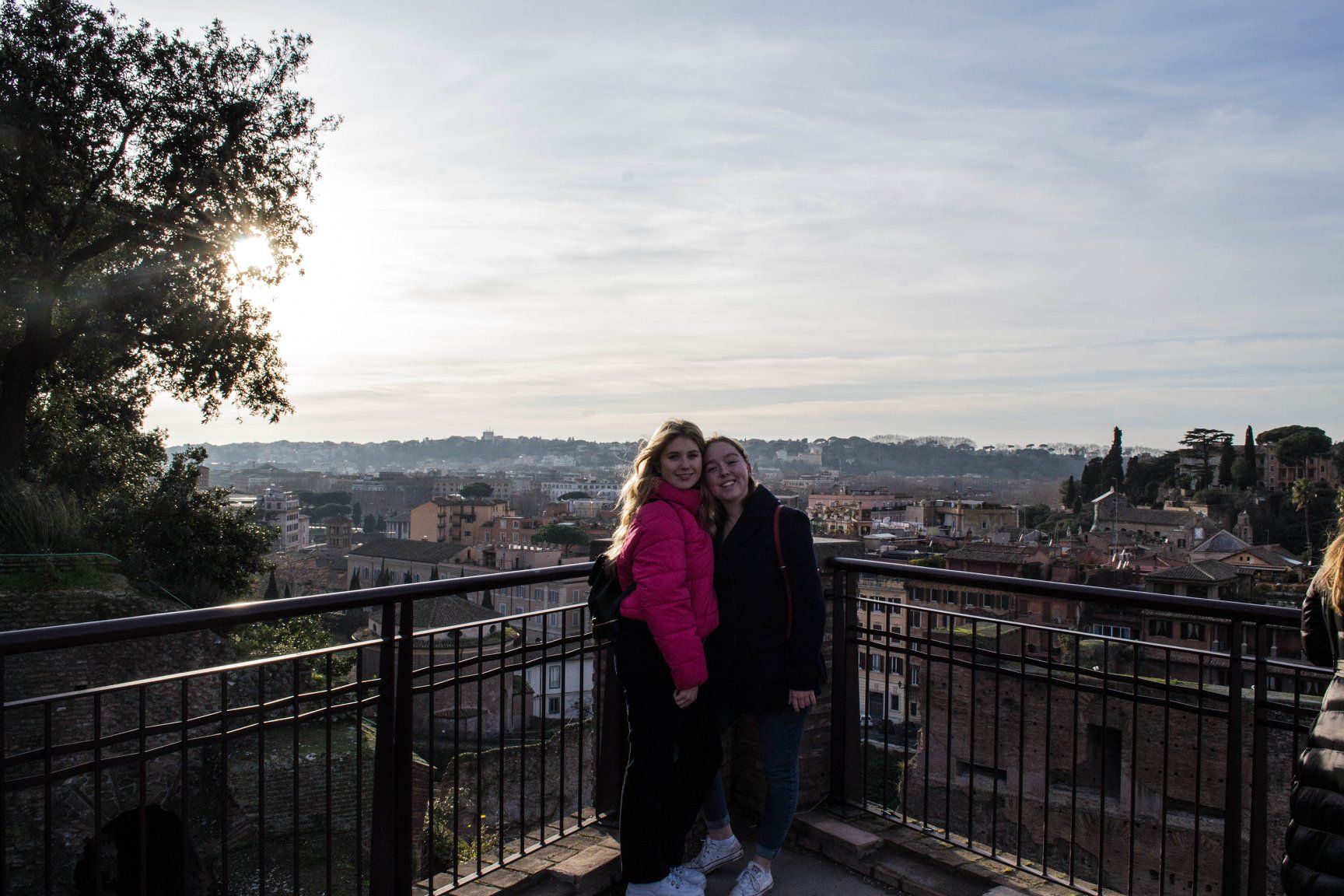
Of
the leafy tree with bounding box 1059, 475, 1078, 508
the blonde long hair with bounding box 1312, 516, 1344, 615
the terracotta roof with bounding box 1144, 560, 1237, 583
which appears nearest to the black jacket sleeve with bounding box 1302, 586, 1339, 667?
the blonde long hair with bounding box 1312, 516, 1344, 615

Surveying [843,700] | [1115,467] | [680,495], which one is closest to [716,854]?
[843,700]

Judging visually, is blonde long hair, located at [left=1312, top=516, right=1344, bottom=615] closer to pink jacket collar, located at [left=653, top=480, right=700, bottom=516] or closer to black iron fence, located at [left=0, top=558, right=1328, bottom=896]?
black iron fence, located at [left=0, top=558, right=1328, bottom=896]

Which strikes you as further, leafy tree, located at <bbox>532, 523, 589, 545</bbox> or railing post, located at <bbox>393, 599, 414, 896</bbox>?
leafy tree, located at <bbox>532, 523, 589, 545</bbox>

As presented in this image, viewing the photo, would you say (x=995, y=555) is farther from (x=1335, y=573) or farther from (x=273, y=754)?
(x=1335, y=573)

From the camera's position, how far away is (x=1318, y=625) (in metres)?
1.96

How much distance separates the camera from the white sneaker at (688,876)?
284 centimetres

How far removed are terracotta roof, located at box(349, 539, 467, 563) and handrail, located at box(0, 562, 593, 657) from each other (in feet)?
189

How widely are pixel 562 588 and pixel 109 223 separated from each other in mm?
40031

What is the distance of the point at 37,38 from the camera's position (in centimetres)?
1228

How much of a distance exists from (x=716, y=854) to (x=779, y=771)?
0.39m

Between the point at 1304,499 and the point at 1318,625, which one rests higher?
the point at 1318,625

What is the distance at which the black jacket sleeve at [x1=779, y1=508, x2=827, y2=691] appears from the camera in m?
2.77

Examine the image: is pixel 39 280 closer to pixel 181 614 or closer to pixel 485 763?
pixel 485 763

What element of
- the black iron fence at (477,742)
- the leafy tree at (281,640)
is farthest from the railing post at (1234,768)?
the leafy tree at (281,640)
